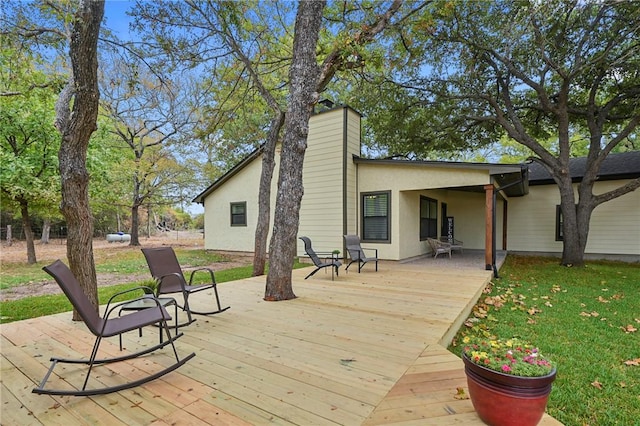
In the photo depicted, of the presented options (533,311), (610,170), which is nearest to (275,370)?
(533,311)

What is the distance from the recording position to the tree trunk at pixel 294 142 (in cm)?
493

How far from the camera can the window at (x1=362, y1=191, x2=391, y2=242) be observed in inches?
365

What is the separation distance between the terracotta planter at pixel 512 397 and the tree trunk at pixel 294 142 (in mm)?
3555

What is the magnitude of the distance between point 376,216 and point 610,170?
Answer: 8817 mm

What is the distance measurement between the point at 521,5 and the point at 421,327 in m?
8.92

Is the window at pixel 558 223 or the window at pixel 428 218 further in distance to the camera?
the window at pixel 558 223

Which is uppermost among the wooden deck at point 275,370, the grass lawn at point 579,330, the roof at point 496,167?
the roof at point 496,167

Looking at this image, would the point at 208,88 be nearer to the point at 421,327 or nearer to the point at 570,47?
the point at 421,327

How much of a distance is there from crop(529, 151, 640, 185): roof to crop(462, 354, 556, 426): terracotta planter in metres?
12.2

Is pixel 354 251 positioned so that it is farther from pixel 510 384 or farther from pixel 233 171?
pixel 233 171

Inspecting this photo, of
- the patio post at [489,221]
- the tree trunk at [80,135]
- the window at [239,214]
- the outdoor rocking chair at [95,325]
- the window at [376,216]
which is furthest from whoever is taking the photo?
the window at [239,214]

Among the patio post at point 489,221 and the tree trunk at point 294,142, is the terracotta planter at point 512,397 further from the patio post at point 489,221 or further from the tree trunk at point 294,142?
the patio post at point 489,221

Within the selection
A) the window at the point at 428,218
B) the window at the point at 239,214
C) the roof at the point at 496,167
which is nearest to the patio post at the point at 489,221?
the roof at the point at 496,167

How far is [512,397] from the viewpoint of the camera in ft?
5.63
